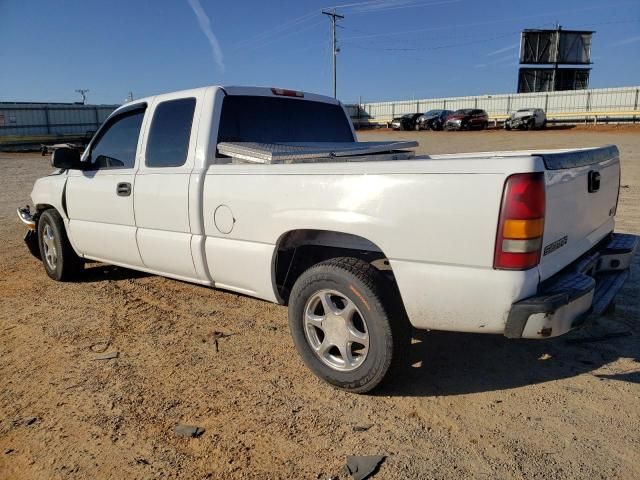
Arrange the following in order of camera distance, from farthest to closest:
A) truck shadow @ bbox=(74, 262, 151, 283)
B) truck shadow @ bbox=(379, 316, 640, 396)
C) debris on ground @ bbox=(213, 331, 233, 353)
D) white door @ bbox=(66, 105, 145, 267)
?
truck shadow @ bbox=(74, 262, 151, 283)
white door @ bbox=(66, 105, 145, 267)
debris on ground @ bbox=(213, 331, 233, 353)
truck shadow @ bbox=(379, 316, 640, 396)

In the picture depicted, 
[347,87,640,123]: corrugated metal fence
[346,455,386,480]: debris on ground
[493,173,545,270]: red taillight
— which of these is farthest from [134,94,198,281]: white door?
[347,87,640,123]: corrugated metal fence

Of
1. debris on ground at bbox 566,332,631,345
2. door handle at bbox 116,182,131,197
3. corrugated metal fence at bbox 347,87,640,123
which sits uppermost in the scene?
corrugated metal fence at bbox 347,87,640,123

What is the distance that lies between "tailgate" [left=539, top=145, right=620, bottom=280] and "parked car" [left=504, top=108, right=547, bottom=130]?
33.4 m

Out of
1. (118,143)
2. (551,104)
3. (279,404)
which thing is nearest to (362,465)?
(279,404)

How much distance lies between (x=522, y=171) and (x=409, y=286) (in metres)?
0.84

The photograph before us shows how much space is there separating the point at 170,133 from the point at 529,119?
3415 centimetres

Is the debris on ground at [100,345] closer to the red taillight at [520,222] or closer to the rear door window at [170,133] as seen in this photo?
the rear door window at [170,133]

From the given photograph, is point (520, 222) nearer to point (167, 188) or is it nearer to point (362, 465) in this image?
point (362, 465)

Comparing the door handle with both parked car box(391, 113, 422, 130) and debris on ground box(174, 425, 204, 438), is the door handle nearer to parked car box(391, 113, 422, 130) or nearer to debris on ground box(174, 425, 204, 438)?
debris on ground box(174, 425, 204, 438)

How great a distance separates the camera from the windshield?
13.7 ft

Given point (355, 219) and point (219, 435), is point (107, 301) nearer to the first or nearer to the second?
point (219, 435)

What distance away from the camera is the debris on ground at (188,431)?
111 inches

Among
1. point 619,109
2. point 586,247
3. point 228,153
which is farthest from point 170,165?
point 619,109

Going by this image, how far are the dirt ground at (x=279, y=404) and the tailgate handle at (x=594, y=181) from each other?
119cm
